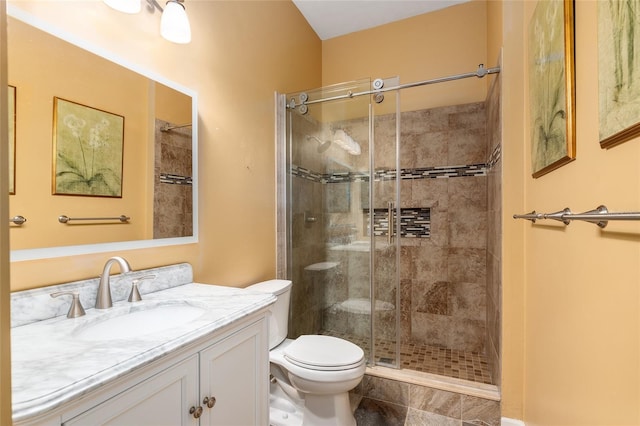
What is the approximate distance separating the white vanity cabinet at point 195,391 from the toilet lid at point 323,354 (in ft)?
1.29

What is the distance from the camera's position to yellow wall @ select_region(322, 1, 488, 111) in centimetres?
256

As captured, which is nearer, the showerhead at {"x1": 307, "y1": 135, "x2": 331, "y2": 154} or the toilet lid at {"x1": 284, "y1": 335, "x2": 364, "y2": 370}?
the toilet lid at {"x1": 284, "y1": 335, "x2": 364, "y2": 370}

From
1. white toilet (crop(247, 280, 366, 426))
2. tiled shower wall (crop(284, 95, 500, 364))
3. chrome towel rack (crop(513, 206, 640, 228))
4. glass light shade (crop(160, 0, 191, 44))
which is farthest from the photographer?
tiled shower wall (crop(284, 95, 500, 364))

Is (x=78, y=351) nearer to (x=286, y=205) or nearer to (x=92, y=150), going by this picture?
(x=92, y=150)

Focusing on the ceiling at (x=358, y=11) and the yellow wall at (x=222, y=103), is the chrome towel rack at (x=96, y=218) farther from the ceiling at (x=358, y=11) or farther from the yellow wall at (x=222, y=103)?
the ceiling at (x=358, y=11)

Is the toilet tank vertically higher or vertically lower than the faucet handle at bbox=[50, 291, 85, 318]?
lower

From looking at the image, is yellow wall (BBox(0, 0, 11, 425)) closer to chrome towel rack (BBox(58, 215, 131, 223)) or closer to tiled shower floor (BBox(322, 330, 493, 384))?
chrome towel rack (BBox(58, 215, 131, 223))

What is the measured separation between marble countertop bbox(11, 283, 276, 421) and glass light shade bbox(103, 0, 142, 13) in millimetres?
1120

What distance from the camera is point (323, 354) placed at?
5.47 ft

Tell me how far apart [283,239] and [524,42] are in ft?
6.15

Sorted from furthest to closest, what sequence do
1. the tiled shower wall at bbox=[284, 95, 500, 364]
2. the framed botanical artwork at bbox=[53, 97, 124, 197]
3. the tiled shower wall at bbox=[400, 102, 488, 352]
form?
the tiled shower wall at bbox=[400, 102, 488, 352]
the tiled shower wall at bbox=[284, 95, 500, 364]
the framed botanical artwork at bbox=[53, 97, 124, 197]

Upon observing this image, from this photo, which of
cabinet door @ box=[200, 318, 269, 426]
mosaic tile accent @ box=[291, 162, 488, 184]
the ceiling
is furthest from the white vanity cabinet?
the ceiling

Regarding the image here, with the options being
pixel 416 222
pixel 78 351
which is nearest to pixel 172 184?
pixel 78 351

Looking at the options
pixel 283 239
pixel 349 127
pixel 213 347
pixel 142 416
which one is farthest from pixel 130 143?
pixel 349 127
